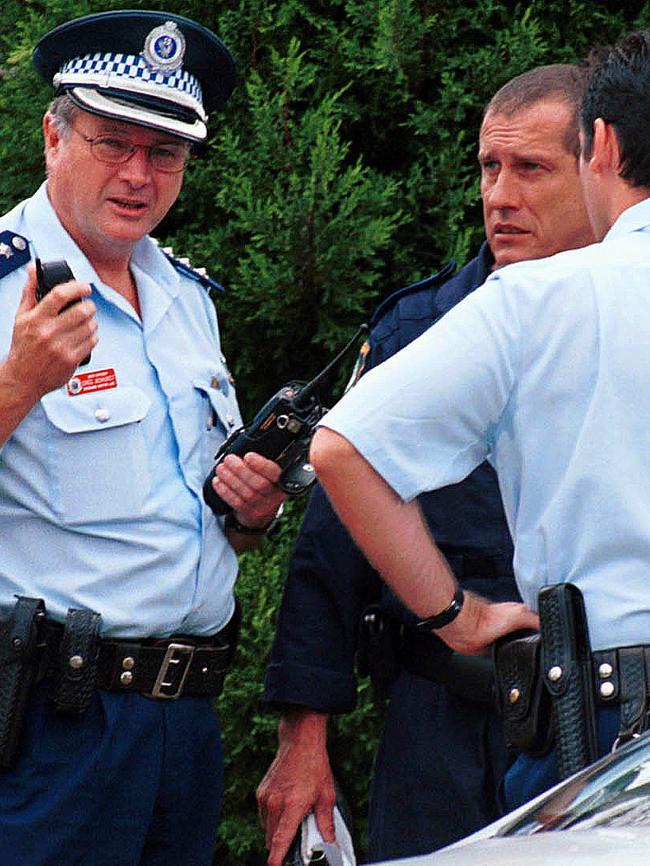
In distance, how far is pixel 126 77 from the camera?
126 inches

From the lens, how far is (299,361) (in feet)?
15.0

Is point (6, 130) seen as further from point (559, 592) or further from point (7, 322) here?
point (559, 592)

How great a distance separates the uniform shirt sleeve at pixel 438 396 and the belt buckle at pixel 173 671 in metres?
0.86

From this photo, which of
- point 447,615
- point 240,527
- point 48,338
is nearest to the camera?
point 447,615

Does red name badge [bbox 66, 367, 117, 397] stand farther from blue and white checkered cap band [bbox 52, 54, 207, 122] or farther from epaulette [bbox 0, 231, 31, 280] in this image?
blue and white checkered cap band [bbox 52, 54, 207, 122]

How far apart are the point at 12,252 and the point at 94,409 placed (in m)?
0.34

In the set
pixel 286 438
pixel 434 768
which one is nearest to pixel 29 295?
pixel 286 438

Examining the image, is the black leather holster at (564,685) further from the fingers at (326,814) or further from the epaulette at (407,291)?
the epaulette at (407,291)

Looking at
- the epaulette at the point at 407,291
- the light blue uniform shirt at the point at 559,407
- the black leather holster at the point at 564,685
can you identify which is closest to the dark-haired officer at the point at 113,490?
the epaulette at the point at 407,291

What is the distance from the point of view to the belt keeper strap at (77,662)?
2.88 meters

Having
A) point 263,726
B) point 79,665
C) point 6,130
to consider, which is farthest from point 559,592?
point 6,130

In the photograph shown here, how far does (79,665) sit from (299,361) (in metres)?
1.83

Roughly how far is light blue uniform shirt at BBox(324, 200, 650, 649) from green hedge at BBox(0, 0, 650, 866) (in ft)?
6.32

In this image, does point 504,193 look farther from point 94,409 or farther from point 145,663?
point 145,663
